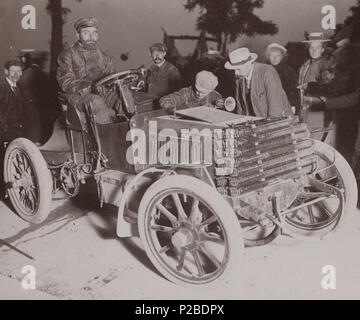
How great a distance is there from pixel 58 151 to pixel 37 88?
7.53 ft

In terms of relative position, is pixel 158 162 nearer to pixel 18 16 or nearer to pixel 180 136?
pixel 180 136

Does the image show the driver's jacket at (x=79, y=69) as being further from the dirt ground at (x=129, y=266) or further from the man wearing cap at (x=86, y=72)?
the dirt ground at (x=129, y=266)

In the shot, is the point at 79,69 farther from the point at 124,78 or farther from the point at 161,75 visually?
the point at 161,75

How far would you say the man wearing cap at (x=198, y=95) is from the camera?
4.09m

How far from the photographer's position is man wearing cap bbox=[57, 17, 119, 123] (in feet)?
13.1

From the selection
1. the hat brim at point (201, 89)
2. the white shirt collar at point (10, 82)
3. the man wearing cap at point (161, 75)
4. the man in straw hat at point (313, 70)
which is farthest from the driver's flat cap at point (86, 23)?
the man in straw hat at point (313, 70)

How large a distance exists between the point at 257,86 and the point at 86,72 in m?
1.70

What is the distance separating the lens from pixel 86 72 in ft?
14.4

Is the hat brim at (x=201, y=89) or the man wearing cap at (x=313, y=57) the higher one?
the man wearing cap at (x=313, y=57)

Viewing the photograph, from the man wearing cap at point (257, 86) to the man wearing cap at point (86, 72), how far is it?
119cm

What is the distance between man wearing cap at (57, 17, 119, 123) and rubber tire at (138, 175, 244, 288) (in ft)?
4.11
